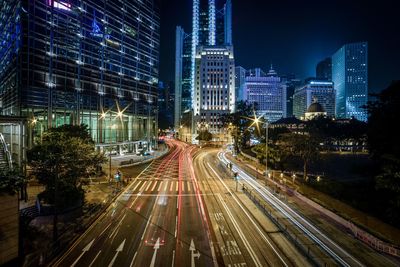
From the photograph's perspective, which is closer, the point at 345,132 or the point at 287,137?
the point at 287,137

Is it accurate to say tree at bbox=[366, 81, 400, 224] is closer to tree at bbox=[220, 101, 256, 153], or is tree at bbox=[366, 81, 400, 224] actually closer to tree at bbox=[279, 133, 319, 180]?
tree at bbox=[279, 133, 319, 180]

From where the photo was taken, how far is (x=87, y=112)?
213 feet

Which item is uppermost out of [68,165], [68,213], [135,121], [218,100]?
[218,100]

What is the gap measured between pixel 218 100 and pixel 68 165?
125 m

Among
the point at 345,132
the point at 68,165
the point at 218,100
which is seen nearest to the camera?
the point at 68,165

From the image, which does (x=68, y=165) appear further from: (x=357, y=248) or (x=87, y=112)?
(x=87, y=112)

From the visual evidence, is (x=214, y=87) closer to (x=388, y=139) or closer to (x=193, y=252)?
(x=388, y=139)

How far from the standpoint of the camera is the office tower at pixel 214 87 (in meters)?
144

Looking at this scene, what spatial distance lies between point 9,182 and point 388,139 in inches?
1398

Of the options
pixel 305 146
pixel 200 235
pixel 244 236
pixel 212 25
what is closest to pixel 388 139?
pixel 305 146

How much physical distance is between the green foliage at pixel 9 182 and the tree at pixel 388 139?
29.5 metres

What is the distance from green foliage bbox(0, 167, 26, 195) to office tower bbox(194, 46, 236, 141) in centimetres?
12512

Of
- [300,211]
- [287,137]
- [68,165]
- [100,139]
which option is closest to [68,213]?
[68,165]

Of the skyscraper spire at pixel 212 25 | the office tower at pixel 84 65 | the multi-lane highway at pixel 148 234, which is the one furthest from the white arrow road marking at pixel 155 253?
the skyscraper spire at pixel 212 25
